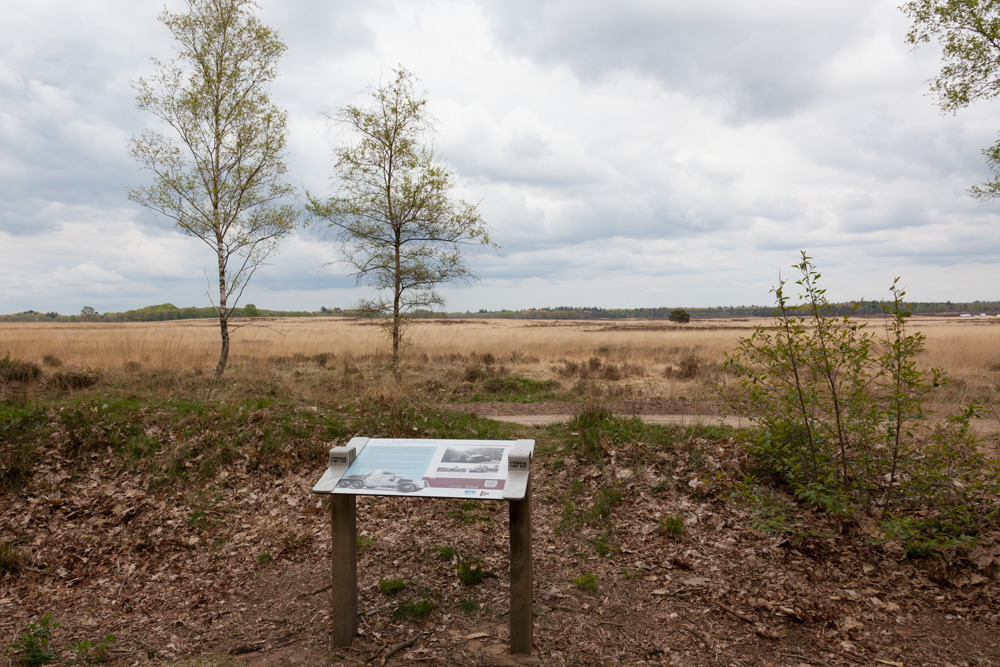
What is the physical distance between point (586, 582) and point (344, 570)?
7.32 ft

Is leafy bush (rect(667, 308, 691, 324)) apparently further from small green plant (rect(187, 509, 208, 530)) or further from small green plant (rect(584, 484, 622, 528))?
small green plant (rect(187, 509, 208, 530))

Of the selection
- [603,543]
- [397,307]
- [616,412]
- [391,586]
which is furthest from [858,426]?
[397,307]

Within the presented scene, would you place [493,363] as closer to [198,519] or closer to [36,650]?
[198,519]

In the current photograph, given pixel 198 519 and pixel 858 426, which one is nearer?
pixel 858 426

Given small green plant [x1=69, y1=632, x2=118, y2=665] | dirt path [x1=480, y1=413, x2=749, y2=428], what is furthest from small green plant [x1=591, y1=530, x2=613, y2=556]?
small green plant [x1=69, y1=632, x2=118, y2=665]

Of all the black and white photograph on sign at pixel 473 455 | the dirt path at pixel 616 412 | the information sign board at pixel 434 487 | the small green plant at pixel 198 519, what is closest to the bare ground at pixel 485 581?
the small green plant at pixel 198 519

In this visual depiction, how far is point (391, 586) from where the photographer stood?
5145 mm

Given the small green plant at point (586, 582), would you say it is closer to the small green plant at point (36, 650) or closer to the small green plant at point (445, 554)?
the small green plant at point (445, 554)

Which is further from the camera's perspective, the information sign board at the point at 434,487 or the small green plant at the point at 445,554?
the small green plant at the point at 445,554

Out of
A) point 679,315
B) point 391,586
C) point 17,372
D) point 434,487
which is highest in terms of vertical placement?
point 679,315

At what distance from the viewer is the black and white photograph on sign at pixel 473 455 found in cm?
428

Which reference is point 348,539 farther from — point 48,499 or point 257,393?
point 257,393

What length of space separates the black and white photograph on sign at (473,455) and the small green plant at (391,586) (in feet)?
5.54

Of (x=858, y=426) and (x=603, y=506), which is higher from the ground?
(x=858, y=426)
